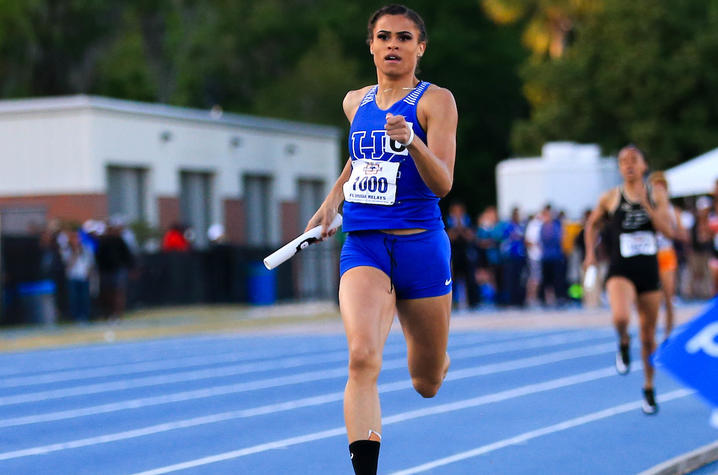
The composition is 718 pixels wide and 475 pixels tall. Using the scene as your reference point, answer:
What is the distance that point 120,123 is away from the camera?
31438mm

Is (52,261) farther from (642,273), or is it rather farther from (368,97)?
(368,97)

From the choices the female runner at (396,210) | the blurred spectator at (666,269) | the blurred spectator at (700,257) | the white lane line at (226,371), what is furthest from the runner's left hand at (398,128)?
the blurred spectator at (700,257)

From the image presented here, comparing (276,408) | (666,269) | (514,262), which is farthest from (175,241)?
(276,408)

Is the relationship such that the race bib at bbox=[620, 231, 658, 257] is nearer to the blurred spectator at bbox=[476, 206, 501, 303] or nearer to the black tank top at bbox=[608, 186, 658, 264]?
the black tank top at bbox=[608, 186, 658, 264]

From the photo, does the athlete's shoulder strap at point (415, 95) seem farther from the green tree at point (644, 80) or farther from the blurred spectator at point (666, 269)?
the green tree at point (644, 80)

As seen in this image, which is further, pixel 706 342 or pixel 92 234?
pixel 92 234

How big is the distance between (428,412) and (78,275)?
14.6m

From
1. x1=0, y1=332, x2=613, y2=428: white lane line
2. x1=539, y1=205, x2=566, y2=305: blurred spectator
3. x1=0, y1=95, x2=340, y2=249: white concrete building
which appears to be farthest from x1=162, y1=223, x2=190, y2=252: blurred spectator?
x1=0, y1=332, x2=613, y2=428: white lane line

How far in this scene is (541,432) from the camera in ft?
32.9

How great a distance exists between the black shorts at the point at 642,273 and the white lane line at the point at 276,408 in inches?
115

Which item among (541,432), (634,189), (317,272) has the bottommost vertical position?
(541,432)

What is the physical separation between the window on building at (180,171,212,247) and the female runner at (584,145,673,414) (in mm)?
24008

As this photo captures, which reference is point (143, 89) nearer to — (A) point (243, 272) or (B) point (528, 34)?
(B) point (528, 34)

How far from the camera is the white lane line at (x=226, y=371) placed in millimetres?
13797
